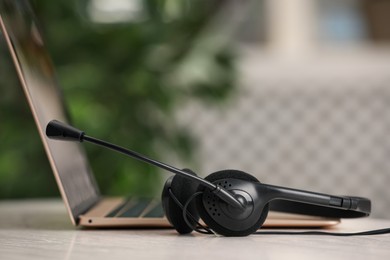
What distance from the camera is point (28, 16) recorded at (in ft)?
2.91

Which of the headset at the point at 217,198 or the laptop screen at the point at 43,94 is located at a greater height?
the laptop screen at the point at 43,94

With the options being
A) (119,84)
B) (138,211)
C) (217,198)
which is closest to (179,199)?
(217,198)

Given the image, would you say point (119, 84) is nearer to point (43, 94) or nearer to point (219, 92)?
point (219, 92)

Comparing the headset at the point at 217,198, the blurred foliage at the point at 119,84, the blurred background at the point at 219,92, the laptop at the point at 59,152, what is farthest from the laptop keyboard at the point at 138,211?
the blurred foliage at the point at 119,84

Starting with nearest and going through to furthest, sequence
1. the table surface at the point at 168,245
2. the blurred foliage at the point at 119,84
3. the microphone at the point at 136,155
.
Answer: the table surface at the point at 168,245 → the microphone at the point at 136,155 → the blurred foliage at the point at 119,84

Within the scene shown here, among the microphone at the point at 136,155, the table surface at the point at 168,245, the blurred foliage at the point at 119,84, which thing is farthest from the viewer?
the blurred foliage at the point at 119,84

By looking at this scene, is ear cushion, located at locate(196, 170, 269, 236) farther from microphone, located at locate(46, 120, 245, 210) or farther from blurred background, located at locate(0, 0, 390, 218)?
blurred background, located at locate(0, 0, 390, 218)

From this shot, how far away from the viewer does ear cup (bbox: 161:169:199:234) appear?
2.18 ft

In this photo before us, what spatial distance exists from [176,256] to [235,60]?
62.8 inches

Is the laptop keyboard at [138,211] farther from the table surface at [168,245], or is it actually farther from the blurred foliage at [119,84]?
the blurred foliage at [119,84]

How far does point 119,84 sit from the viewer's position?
6.25 feet

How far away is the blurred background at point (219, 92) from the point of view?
185 cm

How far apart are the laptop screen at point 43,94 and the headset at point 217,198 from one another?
0.06m

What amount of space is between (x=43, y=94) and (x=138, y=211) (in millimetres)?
174
